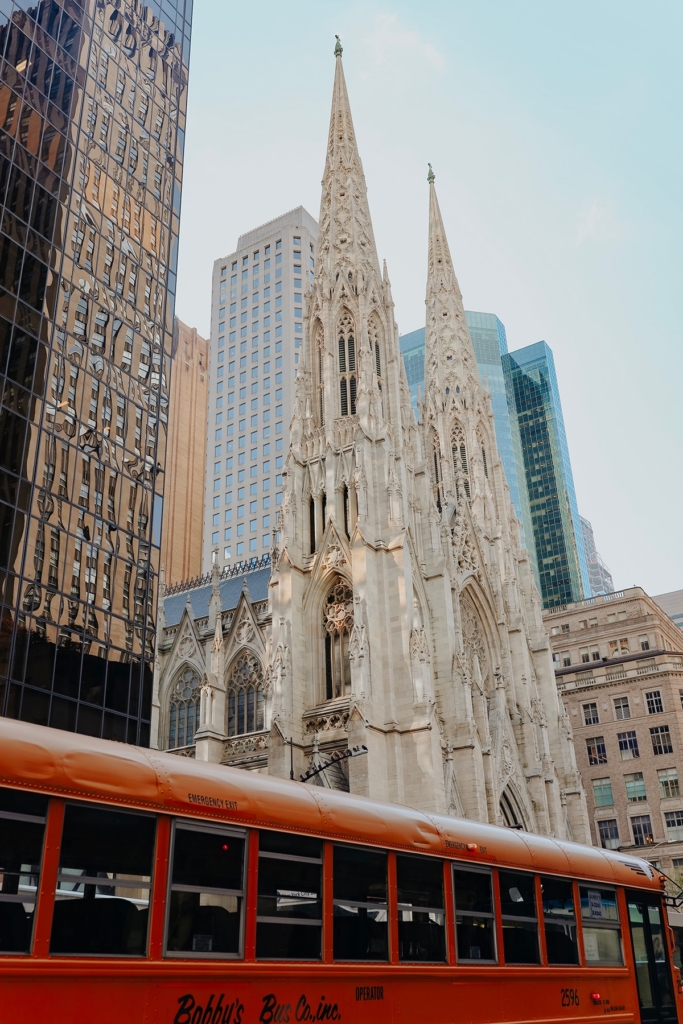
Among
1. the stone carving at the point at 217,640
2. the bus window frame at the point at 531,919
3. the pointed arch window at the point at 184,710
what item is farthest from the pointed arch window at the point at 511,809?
the bus window frame at the point at 531,919

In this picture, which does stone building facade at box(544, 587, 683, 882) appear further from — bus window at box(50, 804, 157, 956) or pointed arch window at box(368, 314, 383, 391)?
bus window at box(50, 804, 157, 956)

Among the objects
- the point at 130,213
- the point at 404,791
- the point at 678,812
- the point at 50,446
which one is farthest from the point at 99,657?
the point at 678,812

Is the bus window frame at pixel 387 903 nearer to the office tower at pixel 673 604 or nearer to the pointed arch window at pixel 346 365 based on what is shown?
the pointed arch window at pixel 346 365

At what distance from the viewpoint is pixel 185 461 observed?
98.7 metres

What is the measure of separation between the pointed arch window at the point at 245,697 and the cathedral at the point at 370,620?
7 centimetres

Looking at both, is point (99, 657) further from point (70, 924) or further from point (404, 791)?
point (70, 924)

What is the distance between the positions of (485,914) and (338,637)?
29226mm

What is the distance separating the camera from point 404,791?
36312 mm

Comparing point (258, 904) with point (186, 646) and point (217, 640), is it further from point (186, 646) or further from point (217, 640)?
point (186, 646)

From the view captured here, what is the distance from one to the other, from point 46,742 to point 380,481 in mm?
35747

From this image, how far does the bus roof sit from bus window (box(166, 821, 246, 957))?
0.21 m

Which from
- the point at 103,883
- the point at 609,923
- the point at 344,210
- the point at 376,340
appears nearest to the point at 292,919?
the point at 103,883

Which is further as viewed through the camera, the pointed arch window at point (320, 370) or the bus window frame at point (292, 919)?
the pointed arch window at point (320, 370)

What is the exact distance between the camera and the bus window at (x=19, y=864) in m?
7.21
